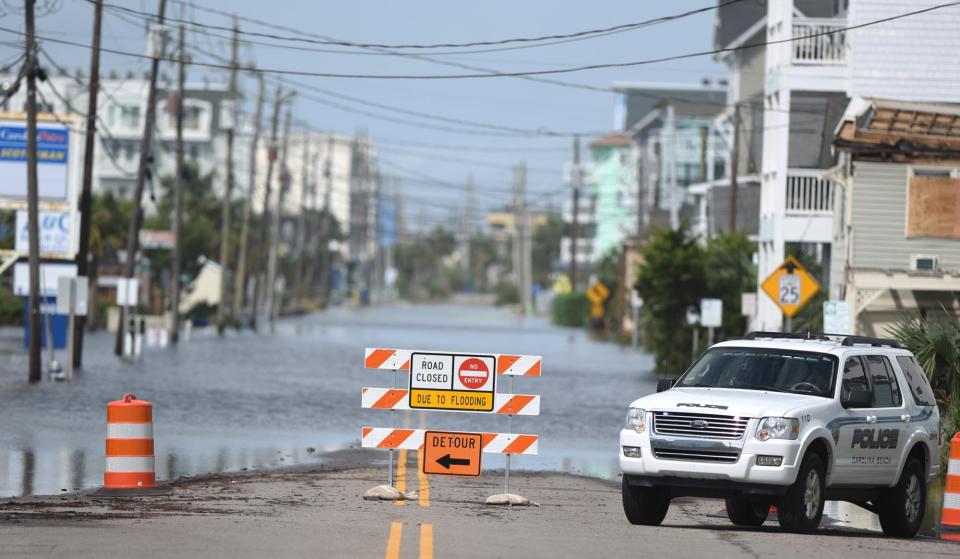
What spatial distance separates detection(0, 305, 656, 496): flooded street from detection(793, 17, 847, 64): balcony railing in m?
9.29

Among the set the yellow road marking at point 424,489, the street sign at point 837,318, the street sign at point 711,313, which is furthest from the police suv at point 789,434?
the street sign at point 711,313

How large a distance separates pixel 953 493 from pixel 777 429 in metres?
2.63

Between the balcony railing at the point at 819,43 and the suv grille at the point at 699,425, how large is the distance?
28584 mm

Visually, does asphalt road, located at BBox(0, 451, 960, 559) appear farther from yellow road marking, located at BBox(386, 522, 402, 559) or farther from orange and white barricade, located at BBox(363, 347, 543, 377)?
orange and white barricade, located at BBox(363, 347, 543, 377)

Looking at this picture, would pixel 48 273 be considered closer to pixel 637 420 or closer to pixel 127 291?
pixel 127 291

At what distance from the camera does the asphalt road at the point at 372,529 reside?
41.3 ft

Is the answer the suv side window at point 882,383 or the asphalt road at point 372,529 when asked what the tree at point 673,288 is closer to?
the asphalt road at point 372,529

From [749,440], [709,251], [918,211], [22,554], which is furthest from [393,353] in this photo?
[709,251]

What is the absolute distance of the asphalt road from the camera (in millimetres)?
12602

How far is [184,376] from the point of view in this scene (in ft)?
143

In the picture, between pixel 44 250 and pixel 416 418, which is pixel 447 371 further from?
pixel 44 250

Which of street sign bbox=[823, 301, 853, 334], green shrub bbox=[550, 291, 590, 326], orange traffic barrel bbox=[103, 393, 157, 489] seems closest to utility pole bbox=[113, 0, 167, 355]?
street sign bbox=[823, 301, 853, 334]

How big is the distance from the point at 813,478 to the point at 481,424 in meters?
15.1

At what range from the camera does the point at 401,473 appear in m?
21.3
